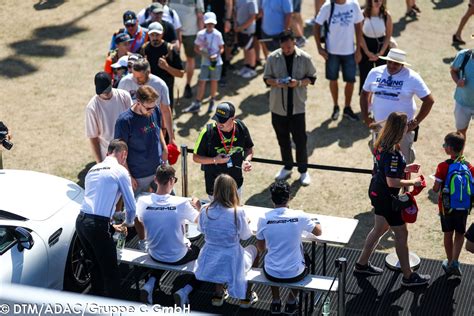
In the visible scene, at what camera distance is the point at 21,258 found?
7703 millimetres

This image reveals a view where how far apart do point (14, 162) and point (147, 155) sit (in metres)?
3.63

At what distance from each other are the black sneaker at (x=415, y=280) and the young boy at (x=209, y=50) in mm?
5887

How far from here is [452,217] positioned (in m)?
8.45

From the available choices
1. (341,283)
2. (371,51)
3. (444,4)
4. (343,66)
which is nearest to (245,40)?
(343,66)

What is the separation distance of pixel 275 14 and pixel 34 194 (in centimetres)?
682

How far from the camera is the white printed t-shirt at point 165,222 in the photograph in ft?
25.5

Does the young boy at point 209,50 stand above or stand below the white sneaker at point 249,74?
above

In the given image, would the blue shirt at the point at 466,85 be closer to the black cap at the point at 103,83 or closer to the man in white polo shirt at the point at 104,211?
the black cap at the point at 103,83

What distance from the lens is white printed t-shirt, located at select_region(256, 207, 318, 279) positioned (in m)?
7.46

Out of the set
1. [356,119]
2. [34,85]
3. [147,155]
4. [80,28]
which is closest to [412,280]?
[147,155]

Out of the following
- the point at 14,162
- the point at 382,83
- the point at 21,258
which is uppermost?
the point at 382,83

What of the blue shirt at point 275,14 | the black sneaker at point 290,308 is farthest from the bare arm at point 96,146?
the blue shirt at point 275,14

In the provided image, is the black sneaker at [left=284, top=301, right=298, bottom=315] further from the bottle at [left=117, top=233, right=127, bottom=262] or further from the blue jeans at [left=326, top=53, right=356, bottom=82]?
the blue jeans at [left=326, top=53, right=356, bottom=82]

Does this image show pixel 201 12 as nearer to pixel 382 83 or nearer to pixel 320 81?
pixel 320 81
